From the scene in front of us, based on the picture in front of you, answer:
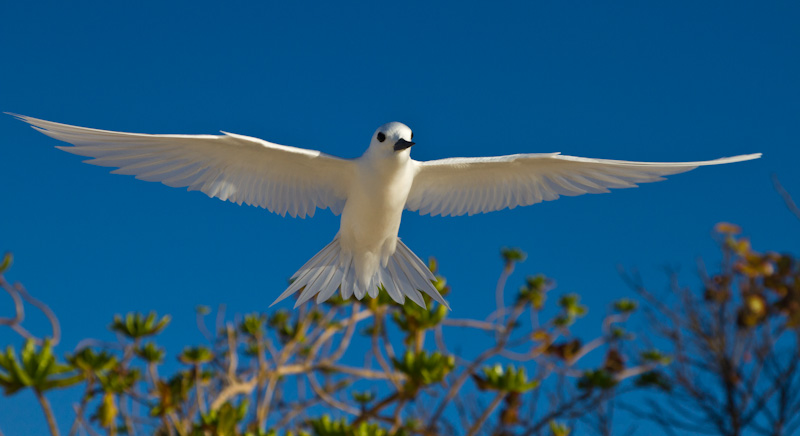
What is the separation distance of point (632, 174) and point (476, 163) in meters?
0.64

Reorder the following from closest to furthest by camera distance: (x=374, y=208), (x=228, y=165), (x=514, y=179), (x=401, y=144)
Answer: (x=401, y=144) < (x=374, y=208) < (x=228, y=165) < (x=514, y=179)

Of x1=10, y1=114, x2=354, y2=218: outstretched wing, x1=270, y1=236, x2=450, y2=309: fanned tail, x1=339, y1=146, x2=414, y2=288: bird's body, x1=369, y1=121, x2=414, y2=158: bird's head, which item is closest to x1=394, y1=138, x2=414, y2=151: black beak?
x1=369, y1=121, x2=414, y2=158: bird's head

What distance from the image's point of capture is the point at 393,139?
7.96ft

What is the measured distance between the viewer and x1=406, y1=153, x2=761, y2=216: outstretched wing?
2793mm

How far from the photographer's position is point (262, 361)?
18.9 ft

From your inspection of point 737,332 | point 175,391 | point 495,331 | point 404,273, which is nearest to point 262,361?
point 175,391

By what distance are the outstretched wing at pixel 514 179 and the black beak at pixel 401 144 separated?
49 centimetres

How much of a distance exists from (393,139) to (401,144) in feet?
0.18

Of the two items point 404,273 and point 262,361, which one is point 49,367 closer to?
point 262,361

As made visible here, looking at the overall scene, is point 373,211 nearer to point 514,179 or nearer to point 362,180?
point 362,180

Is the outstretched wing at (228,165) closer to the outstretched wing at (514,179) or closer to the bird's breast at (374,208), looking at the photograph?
the bird's breast at (374,208)

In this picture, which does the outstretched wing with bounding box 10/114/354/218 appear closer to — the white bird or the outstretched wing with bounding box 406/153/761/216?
the white bird

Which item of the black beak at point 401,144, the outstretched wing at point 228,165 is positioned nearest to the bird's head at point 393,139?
the black beak at point 401,144

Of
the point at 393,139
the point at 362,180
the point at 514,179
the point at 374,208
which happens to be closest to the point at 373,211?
the point at 374,208
